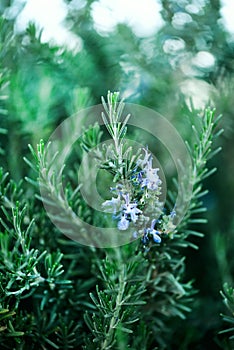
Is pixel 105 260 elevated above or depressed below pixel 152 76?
below

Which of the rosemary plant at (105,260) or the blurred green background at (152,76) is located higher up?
the blurred green background at (152,76)

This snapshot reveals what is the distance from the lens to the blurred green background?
62 centimetres

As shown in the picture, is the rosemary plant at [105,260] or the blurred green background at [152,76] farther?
the blurred green background at [152,76]

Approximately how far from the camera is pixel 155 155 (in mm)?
637

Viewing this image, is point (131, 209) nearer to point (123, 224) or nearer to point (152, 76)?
point (123, 224)

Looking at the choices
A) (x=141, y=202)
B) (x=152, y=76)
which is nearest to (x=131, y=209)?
(x=141, y=202)

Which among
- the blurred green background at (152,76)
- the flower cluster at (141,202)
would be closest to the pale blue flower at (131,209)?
the flower cluster at (141,202)

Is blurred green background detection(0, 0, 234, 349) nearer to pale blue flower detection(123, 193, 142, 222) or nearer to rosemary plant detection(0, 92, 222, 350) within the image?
rosemary plant detection(0, 92, 222, 350)

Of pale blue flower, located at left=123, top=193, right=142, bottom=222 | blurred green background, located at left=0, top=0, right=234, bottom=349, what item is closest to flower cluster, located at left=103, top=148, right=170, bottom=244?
pale blue flower, located at left=123, top=193, right=142, bottom=222

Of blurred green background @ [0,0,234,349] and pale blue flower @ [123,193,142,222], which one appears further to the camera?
blurred green background @ [0,0,234,349]

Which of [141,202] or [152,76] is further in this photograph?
[152,76]

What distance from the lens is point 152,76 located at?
68 cm

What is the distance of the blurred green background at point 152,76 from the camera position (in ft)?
2.02

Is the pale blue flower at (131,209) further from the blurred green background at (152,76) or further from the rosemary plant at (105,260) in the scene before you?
the blurred green background at (152,76)
